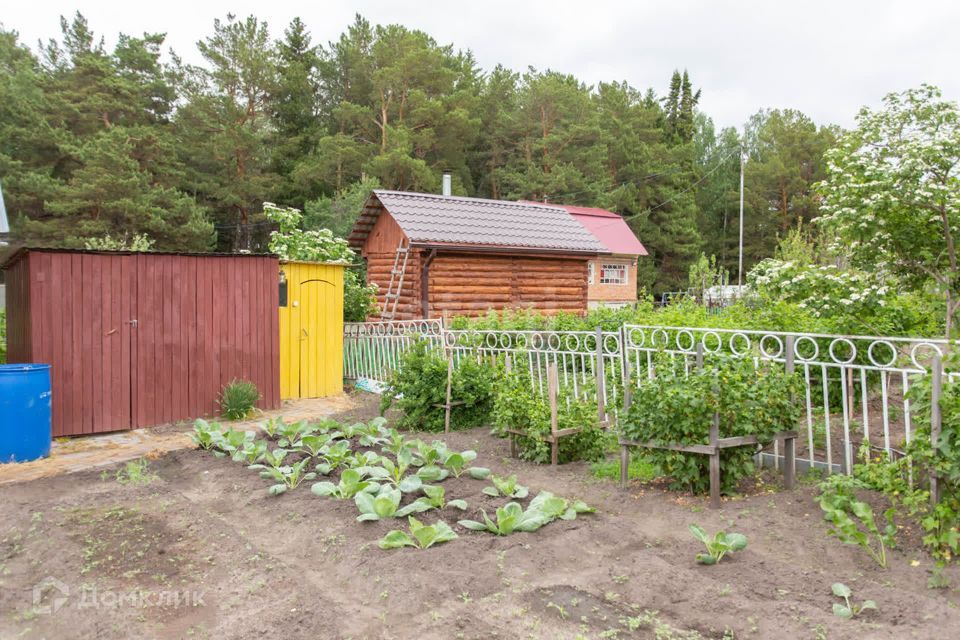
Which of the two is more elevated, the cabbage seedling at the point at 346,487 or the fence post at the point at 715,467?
the fence post at the point at 715,467

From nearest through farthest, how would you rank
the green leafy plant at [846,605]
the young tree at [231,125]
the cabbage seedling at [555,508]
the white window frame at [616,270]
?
the green leafy plant at [846,605], the cabbage seedling at [555,508], the young tree at [231,125], the white window frame at [616,270]

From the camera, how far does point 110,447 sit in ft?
22.1

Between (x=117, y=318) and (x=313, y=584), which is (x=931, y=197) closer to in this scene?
(x=313, y=584)

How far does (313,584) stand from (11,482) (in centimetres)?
362

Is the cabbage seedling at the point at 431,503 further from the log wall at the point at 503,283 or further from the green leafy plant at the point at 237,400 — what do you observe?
the log wall at the point at 503,283

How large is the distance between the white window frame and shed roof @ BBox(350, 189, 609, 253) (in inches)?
540

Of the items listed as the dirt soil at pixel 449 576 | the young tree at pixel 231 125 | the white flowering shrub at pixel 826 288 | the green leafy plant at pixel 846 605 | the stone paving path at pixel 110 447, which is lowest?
the stone paving path at pixel 110 447

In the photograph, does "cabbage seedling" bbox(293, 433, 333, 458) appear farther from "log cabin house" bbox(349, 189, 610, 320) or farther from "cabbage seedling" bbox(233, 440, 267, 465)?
"log cabin house" bbox(349, 189, 610, 320)

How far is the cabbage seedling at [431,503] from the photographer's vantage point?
13.2 ft

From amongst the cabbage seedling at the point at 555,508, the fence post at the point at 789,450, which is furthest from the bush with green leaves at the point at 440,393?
the fence post at the point at 789,450

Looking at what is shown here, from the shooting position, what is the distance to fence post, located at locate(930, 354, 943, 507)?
332 centimetres

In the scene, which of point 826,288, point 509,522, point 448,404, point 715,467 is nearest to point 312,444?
point 448,404

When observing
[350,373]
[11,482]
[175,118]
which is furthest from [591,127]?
[11,482]

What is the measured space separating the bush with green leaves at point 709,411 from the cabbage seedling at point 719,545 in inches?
31.6
